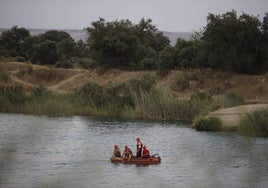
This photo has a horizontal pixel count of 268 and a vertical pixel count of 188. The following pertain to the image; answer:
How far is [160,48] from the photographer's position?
106 meters

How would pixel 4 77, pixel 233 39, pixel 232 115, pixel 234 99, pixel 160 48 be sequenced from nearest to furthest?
pixel 232 115 < pixel 234 99 < pixel 233 39 < pixel 4 77 < pixel 160 48

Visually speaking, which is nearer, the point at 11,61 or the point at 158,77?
the point at 158,77

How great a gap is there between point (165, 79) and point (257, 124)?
104 feet

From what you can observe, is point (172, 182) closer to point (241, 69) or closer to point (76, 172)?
point (76, 172)

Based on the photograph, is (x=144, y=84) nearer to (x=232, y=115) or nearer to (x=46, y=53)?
(x=232, y=115)

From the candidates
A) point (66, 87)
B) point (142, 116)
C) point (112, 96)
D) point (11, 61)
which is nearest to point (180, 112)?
point (142, 116)

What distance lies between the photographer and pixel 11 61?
105125 mm

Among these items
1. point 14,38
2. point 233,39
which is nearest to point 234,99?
point 233,39

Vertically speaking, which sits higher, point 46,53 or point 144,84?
point 46,53

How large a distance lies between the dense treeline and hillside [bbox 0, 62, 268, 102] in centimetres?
167

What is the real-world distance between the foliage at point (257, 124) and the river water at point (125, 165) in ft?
2.98

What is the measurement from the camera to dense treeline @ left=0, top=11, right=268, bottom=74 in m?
79.4

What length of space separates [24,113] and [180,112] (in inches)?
583

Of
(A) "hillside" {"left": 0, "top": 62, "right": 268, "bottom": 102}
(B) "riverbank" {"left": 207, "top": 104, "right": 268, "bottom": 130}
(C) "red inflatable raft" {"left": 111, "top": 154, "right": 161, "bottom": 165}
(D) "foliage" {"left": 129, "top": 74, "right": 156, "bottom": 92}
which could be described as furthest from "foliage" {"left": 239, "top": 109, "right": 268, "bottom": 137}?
(A) "hillside" {"left": 0, "top": 62, "right": 268, "bottom": 102}
